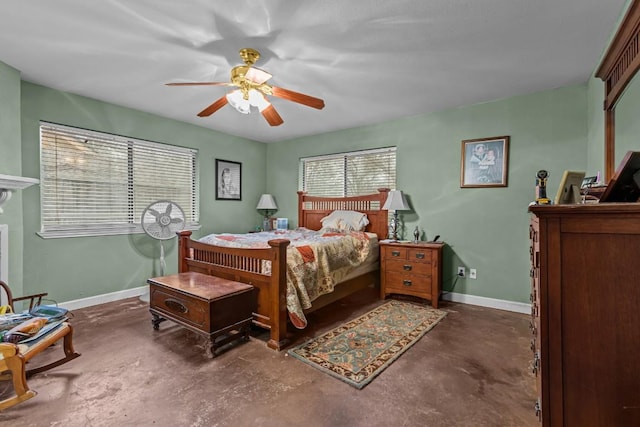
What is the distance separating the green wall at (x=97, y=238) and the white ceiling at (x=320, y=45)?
234 millimetres

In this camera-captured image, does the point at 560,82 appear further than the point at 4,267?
Yes

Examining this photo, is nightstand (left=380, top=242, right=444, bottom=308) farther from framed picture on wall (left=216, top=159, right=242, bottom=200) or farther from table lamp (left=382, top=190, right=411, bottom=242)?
framed picture on wall (left=216, top=159, right=242, bottom=200)

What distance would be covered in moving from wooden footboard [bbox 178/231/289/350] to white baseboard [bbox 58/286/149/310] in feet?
4.54

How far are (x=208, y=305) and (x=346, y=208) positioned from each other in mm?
2728

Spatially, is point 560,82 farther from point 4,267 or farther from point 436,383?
point 4,267

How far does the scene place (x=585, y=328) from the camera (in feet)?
3.60

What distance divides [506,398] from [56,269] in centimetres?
417

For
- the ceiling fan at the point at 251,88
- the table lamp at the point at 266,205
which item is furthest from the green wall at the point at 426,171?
the ceiling fan at the point at 251,88

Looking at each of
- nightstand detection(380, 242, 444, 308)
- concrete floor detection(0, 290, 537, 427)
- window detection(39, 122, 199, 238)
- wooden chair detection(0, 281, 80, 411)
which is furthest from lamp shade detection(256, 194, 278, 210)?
wooden chair detection(0, 281, 80, 411)

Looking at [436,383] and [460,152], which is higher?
[460,152]

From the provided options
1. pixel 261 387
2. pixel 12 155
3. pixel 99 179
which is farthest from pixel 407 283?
pixel 12 155

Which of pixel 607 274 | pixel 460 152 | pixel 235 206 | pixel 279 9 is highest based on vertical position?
pixel 279 9

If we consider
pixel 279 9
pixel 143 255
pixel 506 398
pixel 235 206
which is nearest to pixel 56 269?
pixel 143 255

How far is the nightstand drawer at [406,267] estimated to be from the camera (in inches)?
133
